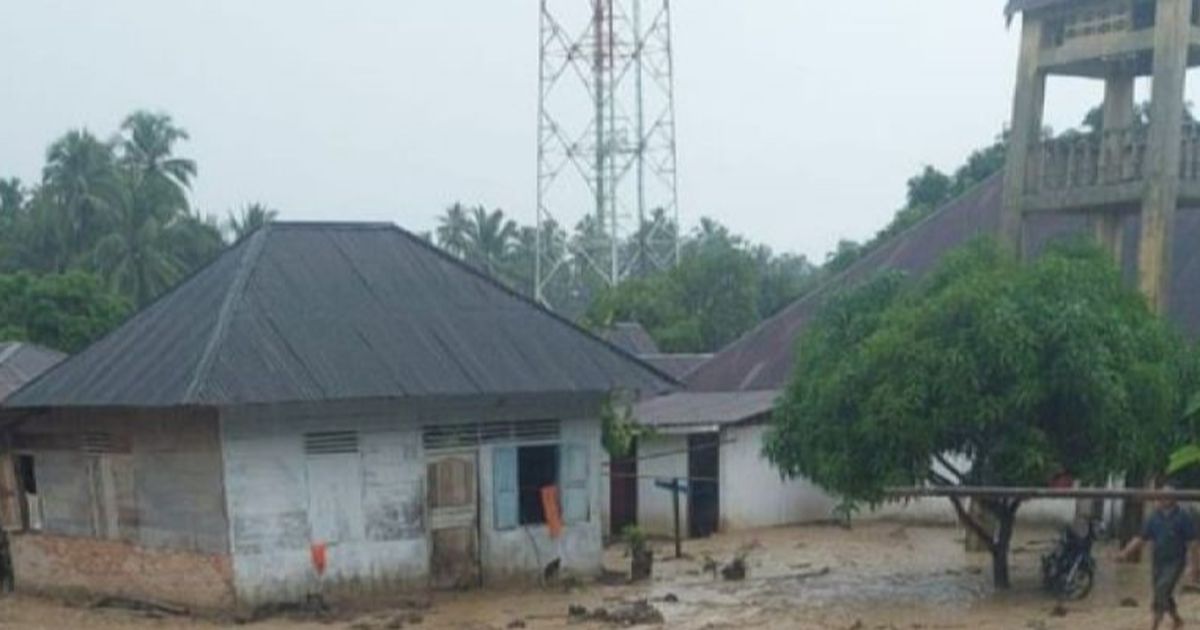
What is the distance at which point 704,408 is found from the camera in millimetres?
25234

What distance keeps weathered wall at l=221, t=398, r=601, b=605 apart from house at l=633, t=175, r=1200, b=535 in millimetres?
5984

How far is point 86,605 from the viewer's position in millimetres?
17781

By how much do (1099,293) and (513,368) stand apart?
22.5 feet

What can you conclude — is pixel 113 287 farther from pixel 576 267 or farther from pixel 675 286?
pixel 576 267

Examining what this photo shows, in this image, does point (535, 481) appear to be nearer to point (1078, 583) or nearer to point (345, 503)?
point (345, 503)

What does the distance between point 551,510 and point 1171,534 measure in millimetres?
7869

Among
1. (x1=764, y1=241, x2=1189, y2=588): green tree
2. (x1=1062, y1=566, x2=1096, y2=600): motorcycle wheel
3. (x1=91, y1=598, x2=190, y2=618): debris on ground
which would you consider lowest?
(x1=91, y1=598, x2=190, y2=618): debris on ground

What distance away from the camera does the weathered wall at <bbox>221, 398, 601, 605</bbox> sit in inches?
Result: 642

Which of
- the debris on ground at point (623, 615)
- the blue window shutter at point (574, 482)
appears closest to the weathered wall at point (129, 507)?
the debris on ground at point (623, 615)

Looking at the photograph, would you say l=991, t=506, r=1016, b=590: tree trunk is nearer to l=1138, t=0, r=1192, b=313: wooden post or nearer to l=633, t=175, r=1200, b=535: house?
l=1138, t=0, r=1192, b=313: wooden post

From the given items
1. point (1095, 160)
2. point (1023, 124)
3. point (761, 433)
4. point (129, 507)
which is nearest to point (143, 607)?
point (129, 507)

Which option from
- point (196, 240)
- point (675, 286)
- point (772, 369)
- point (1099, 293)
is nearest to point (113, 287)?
point (196, 240)

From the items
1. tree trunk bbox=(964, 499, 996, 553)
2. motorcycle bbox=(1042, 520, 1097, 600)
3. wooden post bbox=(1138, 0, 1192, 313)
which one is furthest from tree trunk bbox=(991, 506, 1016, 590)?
wooden post bbox=(1138, 0, 1192, 313)

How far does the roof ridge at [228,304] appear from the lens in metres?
15.6
